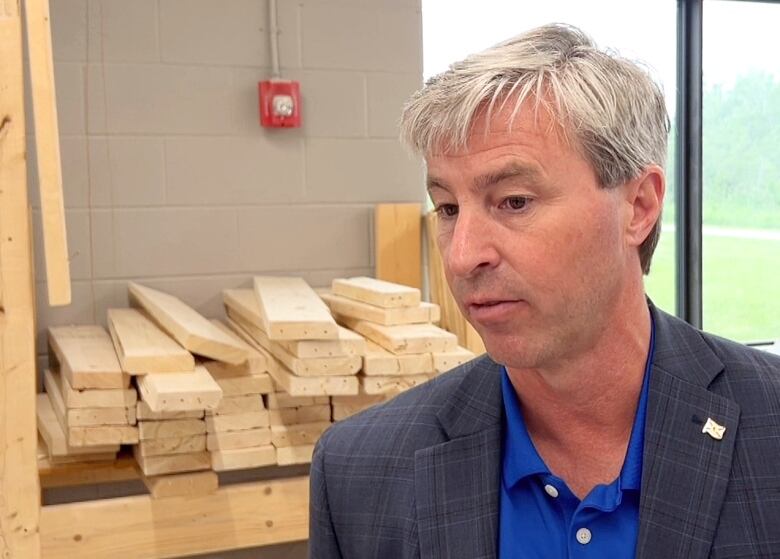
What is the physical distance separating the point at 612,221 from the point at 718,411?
31 centimetres

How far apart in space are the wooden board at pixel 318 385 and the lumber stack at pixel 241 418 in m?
0.12

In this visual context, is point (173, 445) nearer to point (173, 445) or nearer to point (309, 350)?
point (173, 445)

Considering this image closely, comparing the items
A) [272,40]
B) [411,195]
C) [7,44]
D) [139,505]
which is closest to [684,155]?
[411,195]

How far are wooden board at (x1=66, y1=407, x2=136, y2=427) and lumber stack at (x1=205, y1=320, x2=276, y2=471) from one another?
0.21m

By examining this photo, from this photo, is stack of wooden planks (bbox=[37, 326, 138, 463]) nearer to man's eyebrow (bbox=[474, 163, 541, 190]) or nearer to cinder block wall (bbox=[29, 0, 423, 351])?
cinder block wall (bbox=[29, 0, 423, 351])

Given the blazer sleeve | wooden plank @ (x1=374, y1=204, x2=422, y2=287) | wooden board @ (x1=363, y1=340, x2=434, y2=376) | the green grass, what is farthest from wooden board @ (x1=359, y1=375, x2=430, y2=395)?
the green grass

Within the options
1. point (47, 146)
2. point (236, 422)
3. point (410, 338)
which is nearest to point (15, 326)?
point (47, 146)

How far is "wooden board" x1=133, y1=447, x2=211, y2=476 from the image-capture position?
249 cm

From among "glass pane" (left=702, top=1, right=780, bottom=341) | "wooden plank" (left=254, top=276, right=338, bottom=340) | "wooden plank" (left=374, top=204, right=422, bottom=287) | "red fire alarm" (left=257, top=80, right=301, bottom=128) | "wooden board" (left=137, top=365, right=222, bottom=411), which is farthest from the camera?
"glass pane" (left=702, top=1, right=780, bottom=341)

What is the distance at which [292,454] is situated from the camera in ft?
8.47

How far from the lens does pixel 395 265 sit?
3391 mm

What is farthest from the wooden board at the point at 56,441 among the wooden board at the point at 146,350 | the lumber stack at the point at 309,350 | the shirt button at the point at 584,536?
the shirt button at the point at 584,536

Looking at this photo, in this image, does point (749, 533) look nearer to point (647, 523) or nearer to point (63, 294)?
point (647, 523)

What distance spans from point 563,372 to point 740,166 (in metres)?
3.35
